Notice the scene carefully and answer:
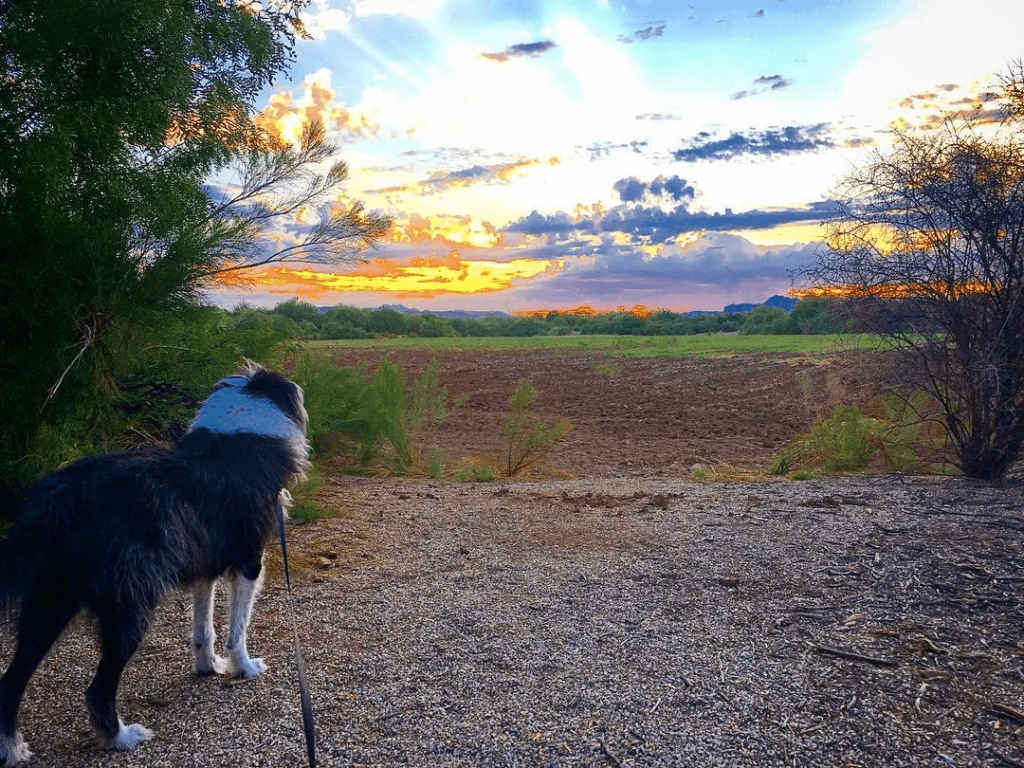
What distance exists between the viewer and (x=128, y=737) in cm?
372

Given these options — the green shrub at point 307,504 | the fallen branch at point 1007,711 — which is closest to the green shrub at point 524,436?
the green shrub at point 307,504

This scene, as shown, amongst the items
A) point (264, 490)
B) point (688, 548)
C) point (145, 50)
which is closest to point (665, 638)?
point (688, 548)

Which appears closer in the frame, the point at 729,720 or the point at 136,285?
the point at 729,720

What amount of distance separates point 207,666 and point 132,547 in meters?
1.29

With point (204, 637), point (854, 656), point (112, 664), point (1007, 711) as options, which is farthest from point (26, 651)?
point (1007, 711)

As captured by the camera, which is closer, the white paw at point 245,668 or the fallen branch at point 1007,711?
the fallen branch at point 1007,711

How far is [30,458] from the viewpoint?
18.3 feet

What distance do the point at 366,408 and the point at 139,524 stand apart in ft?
26.8

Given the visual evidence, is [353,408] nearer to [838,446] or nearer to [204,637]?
[204,637]

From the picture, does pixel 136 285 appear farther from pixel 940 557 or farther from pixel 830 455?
pixel 830 455

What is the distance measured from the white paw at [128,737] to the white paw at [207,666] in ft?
2.22

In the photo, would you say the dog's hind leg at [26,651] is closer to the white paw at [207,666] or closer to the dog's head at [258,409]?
the white paw at [207,666]

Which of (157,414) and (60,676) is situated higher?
(157,414)

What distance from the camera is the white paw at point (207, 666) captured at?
4488 mm
